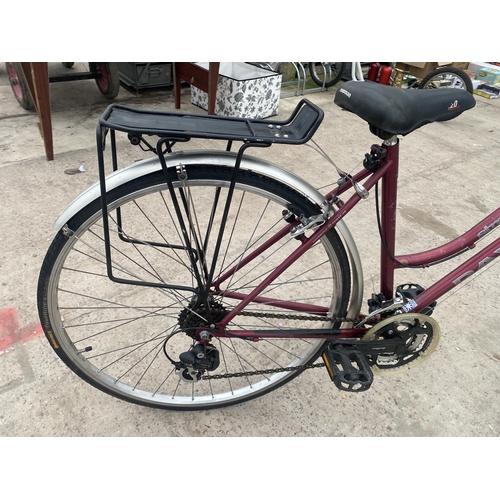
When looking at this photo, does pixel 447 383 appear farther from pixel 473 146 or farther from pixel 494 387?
pixel 473 146

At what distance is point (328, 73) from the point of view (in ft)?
17.0

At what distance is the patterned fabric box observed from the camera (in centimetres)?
363

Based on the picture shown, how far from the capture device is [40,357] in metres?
1.71

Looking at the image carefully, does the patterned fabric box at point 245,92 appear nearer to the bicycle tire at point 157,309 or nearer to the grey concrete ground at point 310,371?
the grey concrete ground at point 310,371

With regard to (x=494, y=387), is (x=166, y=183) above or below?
above

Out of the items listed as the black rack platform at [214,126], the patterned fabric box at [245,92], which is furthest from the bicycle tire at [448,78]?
the black rack platform at [214,126]

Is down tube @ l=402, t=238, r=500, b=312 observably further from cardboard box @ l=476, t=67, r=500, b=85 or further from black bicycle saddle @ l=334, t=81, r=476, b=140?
cardboard box @ l=476, t=67, r=500, b=85

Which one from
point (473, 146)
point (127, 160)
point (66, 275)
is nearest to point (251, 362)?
point (66, 275)

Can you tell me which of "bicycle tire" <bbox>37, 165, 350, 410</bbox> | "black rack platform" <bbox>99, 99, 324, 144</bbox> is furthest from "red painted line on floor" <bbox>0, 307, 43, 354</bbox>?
"black rack platform" <bbox>99, 99, 324, 144</bbox>

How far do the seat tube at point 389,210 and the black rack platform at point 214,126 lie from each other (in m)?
0.29

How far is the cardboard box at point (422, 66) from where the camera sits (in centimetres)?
546

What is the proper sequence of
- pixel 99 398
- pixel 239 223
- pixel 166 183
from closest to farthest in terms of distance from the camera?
1. pixel 166 183
2. pixel 99 398
3. pixel 239 223

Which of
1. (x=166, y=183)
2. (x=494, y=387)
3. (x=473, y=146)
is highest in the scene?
(x=166, y=183)

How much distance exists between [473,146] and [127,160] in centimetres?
323
